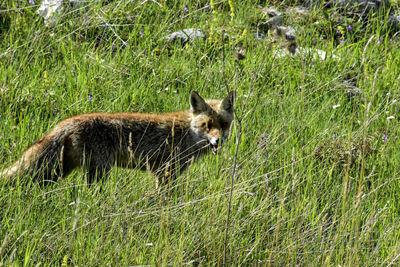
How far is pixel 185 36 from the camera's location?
6859mm

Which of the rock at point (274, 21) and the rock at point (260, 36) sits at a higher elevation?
the rock at point (274, 21)

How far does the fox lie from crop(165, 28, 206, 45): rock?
1398 mm

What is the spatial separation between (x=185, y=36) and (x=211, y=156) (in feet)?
7.67

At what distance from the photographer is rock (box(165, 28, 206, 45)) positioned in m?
6.73

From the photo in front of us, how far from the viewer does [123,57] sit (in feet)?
20.3

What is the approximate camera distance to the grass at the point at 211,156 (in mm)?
3371

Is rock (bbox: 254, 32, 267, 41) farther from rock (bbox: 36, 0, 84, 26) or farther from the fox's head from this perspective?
rock (bbox: 36, 0, 84, 26)

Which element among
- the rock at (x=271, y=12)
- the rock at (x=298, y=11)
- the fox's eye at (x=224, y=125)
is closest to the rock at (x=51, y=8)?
the fox's eye at (x=224, y=125)

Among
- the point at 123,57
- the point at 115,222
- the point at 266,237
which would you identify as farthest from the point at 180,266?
the point at 123,57

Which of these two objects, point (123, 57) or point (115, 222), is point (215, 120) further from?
point (115, 222)

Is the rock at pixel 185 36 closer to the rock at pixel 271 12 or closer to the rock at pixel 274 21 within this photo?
the rock at pixel 274 21

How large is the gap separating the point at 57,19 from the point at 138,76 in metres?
1.39

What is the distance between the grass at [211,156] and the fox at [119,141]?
16 centimetres

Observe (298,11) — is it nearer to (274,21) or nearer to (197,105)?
(274,21)
